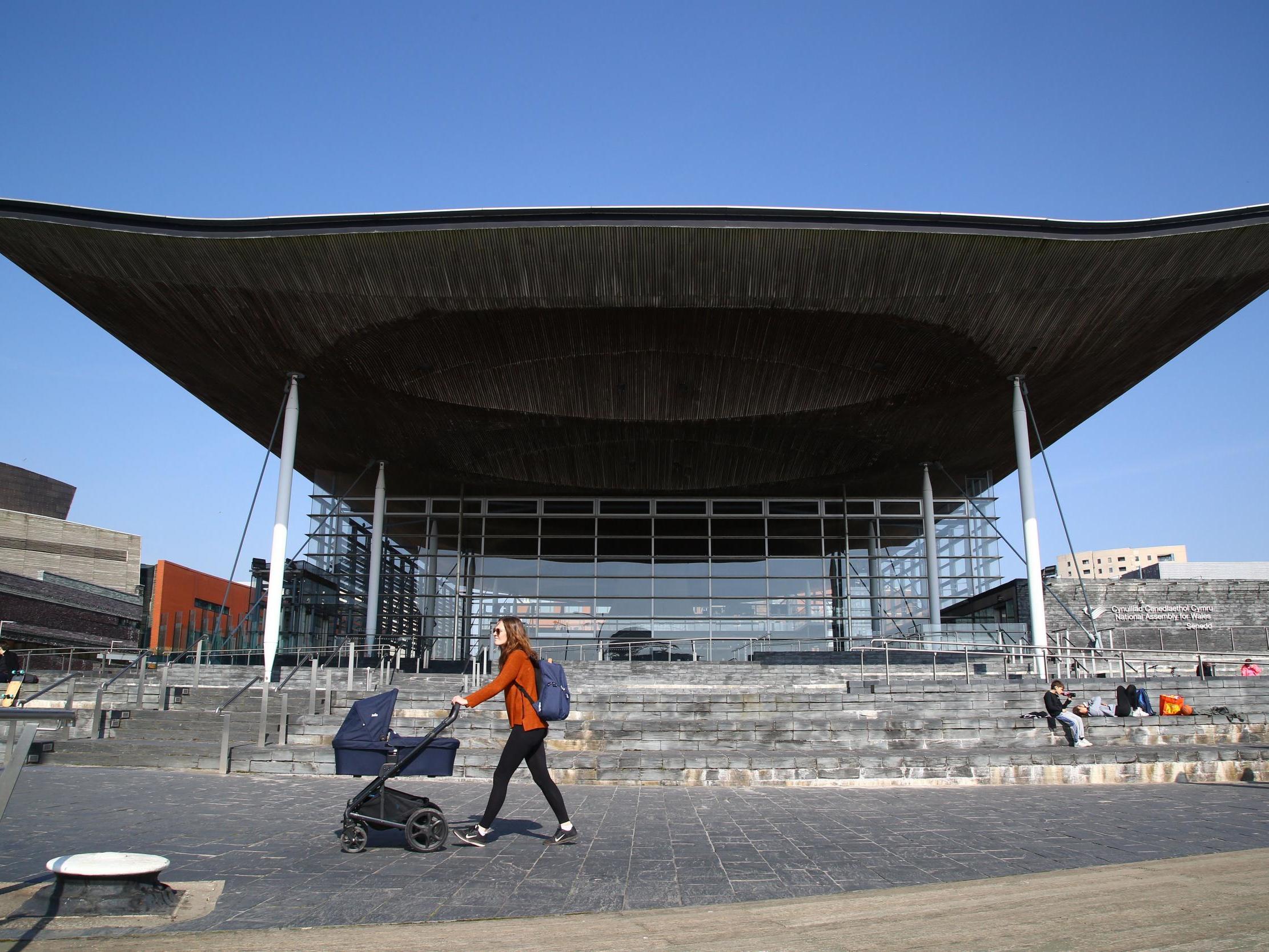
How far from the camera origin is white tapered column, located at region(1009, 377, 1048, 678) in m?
24.8

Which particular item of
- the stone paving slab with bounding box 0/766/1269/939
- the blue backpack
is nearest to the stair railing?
the stone paving slab with bounding box 0/766/1269/939

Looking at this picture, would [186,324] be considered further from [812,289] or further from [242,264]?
[812,289]

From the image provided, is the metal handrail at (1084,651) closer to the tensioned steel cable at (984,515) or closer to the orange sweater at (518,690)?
the tensioned steel cable at (984,515)

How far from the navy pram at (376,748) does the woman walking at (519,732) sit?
0.47m

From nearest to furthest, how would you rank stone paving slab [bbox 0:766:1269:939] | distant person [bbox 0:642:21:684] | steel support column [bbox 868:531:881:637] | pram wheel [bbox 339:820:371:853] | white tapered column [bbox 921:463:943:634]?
1. stone paving slab [bbox 0:766:1269:939]
2. pram wheel [bbox 339:820:371:853]
3. distant person [bbox 0:642:21:684]
4. white tapered column [bbox 921:463:943:634]
5. steel support column [bbox 868:531:881:637]

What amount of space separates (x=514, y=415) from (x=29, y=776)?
1833 centimetres

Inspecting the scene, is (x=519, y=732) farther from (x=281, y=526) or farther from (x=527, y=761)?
(x=281, y=526)

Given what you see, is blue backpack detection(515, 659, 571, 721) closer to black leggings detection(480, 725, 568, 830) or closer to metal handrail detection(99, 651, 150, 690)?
black leggings detection(480, 725, 568, 830)

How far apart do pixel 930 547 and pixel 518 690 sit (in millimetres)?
29057

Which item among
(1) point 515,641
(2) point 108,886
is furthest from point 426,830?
(2) point 108,886

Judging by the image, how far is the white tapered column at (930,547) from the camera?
33.6 metres

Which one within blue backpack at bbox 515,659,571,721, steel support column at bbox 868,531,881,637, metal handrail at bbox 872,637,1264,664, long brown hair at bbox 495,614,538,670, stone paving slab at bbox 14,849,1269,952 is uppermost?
steel support column at bbox 868,531,881,637

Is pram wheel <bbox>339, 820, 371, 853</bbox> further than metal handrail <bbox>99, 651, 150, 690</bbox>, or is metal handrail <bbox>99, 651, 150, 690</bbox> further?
metal handrail <bbox>99, 651, 150, 690</bbox>

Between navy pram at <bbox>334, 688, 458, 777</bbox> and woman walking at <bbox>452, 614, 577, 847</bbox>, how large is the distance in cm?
47
